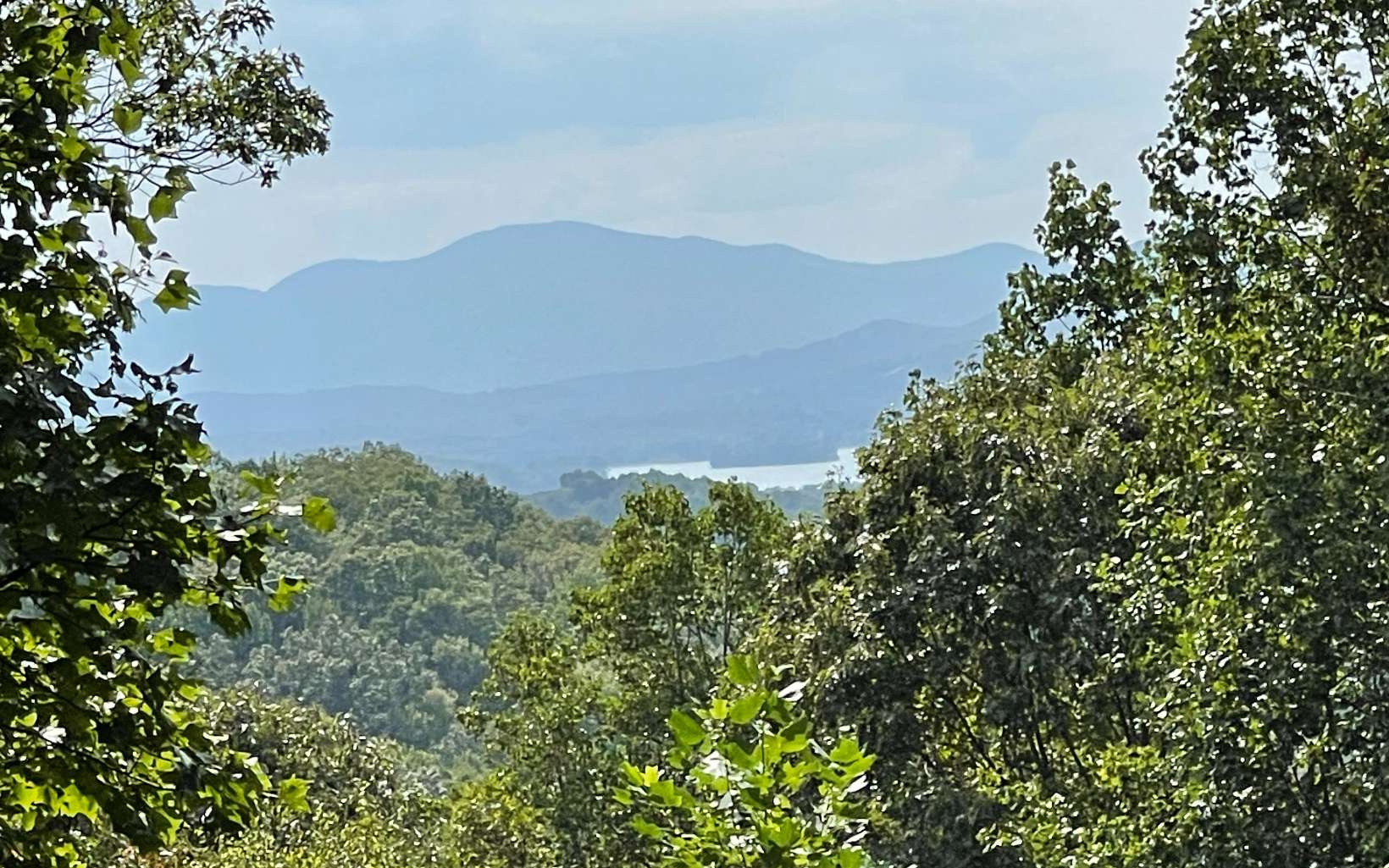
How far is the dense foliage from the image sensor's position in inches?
2172

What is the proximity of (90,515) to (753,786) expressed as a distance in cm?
128

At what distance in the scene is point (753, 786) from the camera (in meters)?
2.84

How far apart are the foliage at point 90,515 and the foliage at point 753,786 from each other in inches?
32.3

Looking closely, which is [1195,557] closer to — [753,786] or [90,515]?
[753,786]

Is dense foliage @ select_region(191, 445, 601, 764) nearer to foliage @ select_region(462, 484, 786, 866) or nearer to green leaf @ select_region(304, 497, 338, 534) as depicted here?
foliage @ select_region(462, 484, 786, 866)

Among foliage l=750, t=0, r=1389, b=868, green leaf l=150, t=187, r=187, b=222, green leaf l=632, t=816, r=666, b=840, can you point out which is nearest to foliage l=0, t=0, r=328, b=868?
green leaf l=150, t=187, r=187, b=222

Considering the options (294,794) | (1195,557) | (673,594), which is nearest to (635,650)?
(673,594)

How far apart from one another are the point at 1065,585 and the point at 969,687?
1.56 m

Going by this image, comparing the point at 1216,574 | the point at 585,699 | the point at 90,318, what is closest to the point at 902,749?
the point at 1216,574

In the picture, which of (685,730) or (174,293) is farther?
(174,293)

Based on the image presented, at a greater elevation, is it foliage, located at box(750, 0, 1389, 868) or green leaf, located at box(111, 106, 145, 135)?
green leaf, located at box(111, 106, 145, 135)

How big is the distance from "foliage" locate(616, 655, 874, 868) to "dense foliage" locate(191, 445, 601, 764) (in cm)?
4649

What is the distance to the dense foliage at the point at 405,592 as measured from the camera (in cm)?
5516

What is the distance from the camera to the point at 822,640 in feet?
37.3
